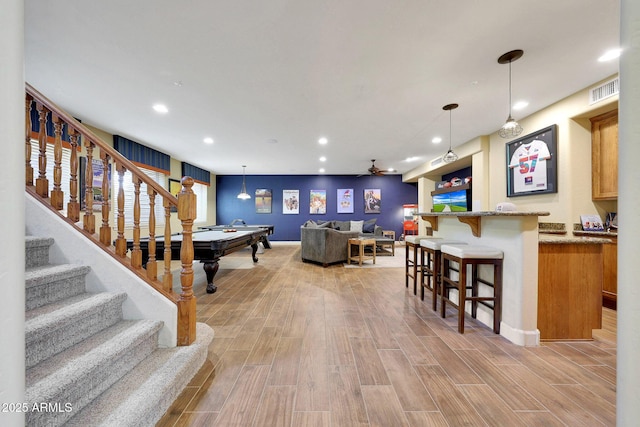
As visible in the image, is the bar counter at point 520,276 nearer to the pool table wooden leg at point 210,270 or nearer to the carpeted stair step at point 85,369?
the carpeted stair step at point 85,369

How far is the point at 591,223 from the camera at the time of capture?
10.7 ft

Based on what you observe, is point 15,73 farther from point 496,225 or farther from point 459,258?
point 496,225

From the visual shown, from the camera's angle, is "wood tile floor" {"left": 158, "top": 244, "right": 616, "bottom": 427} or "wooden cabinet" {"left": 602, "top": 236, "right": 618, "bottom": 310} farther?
"wooden cabinet" {"left": 602, "top": 236, "right": 618, "bottom": 310}

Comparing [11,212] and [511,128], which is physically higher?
[511,128]

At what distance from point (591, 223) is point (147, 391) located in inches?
200

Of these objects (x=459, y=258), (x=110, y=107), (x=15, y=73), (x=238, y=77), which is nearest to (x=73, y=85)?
(x=110, y=107)

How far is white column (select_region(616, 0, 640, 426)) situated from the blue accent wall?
8.73m

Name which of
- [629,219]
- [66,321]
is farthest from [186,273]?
[629,219]

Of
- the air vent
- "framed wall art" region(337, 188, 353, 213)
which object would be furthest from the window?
the air vent

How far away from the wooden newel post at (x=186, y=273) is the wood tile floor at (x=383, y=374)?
30 cm

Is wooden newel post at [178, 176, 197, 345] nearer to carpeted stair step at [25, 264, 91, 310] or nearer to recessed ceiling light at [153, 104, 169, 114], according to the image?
carpeted stair step at [25, 264, 91, 310]

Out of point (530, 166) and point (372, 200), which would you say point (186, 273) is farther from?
point (372, 200)

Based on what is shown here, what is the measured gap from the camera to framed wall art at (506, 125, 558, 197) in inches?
141

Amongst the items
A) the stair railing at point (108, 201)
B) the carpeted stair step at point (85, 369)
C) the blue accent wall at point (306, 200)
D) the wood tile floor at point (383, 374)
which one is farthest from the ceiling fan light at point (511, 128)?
the blue accent wall at point (306, 200)
